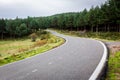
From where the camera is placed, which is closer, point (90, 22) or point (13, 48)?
point (13, 48)

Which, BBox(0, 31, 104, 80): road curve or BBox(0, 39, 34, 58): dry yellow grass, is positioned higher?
BBox(0, 31, 104, 80): road curve

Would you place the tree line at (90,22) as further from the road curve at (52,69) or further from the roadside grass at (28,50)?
the road curve at (52,69)

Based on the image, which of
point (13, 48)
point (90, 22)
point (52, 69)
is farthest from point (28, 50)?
point (90, 22)

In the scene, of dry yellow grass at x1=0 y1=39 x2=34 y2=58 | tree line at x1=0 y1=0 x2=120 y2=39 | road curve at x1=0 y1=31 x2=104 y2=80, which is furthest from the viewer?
tree line at x1=0 y1=0 x2=120 y2=39

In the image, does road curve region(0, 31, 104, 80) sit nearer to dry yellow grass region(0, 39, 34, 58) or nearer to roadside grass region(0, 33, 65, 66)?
roadside grass region(0, 33, 65, 66)

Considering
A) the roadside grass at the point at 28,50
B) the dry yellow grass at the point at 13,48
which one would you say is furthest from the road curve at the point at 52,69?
the dry yellow grass at the point at 13,48

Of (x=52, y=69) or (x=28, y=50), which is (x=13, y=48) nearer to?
(x=28, y=50)

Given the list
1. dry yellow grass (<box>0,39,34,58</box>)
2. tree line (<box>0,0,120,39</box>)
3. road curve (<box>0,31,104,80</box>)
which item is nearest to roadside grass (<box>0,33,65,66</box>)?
dry yellow grass (<box>0,39,34,58</box>)

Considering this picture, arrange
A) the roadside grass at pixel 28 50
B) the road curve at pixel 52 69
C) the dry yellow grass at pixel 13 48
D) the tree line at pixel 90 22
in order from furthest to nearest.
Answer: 1. the tree line at pixel 90 22
2. the dry yellow grass at pixel 13 48
3. the roadside grass at pixel 28 50
4. the road curve at pixel 52 69

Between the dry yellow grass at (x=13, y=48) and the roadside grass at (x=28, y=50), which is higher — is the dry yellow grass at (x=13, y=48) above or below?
below

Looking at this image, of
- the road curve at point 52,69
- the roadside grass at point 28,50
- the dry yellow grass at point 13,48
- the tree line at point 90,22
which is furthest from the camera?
the tree line at point 90,22

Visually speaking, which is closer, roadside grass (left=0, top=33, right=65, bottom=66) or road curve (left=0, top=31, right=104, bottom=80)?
road curve (left=0, top=31, right=104, bottom=80)

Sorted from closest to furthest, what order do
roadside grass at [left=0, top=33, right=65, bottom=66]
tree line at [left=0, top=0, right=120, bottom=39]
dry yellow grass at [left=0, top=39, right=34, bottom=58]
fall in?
roadside grass at [left=0, top=33, right=65, bottom=66] < dry yellow grass at [left=0, top=39, right=34, bottom=58] < tree line at [left=0, top=0, right=120, bottom=39]

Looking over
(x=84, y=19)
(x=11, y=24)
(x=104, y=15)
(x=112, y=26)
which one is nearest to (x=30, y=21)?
(x=11, y=24)
